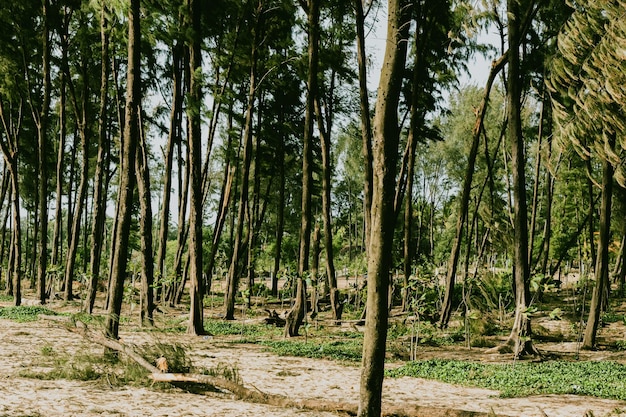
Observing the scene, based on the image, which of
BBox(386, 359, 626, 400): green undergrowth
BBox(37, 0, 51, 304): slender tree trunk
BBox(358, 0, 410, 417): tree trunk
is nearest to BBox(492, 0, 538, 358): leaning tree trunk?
BBox(386, 359, 626, 400): green undergrowth

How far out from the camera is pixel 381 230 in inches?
168

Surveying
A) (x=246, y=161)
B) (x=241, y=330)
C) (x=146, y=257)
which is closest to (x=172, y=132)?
(x=246, y=161)

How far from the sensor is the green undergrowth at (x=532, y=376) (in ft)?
23.2

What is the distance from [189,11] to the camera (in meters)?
12.5

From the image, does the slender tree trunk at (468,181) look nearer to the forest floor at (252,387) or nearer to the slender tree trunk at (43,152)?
the forest floor at (252,387)

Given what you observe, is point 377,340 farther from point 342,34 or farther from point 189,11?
point 342,34

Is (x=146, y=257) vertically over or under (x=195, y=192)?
under

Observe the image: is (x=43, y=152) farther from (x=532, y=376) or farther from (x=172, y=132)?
(x=532, y=376)

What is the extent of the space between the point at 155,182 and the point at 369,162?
95.6ft

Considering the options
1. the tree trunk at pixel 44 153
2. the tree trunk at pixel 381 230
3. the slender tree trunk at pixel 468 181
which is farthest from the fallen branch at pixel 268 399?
the tree trunk at pixel 44 153

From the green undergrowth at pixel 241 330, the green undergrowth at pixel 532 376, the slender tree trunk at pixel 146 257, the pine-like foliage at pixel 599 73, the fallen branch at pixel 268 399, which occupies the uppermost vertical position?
the pine-like foliage at pixel 599 73

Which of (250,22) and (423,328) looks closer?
(423,328)

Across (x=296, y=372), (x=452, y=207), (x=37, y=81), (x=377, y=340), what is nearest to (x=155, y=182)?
(x=37, y=81)

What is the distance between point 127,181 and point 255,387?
3814mm
